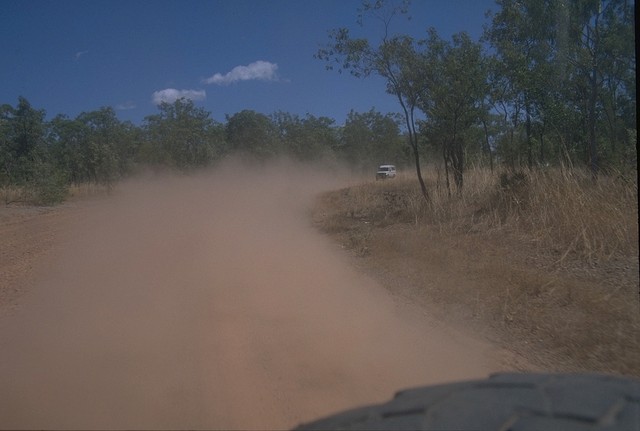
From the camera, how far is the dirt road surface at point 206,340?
4.11m

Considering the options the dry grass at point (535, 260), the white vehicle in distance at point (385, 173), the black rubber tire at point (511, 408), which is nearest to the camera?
the black rubber tire at point (511, 408)

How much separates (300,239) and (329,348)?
23.3 ft

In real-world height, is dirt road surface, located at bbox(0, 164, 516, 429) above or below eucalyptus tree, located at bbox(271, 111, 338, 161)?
below

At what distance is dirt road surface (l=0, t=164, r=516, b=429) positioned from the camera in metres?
4.11

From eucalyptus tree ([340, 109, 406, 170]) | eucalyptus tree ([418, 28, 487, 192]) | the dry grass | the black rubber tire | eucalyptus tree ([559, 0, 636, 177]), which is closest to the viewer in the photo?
the black rubber tire

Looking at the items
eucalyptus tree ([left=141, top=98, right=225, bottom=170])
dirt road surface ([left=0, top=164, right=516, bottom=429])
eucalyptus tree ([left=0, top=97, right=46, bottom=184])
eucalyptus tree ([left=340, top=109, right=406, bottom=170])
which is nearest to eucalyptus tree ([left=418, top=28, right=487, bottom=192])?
dirt road surface ([left=0, top=164, right=516, bottom=429])

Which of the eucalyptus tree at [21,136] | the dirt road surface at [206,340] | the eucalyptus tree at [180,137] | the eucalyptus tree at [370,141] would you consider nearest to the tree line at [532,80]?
the dirt road surface at [206,340]

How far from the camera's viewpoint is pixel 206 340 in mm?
5504

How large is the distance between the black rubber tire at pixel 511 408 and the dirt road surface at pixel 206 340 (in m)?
1.83

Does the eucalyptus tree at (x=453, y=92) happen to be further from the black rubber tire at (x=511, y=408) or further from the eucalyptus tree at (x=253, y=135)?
the eucalyptus tree at (x=253, y=135)

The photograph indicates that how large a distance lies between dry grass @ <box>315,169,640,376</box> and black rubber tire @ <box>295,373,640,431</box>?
2.66 metres

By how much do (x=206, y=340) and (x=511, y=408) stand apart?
400 centimetres

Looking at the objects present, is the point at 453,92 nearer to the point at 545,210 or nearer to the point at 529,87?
the point at 529,87

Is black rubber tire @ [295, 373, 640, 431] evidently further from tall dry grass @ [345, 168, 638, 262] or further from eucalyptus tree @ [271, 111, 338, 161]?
eucalyptus tree @ [271, 111, 338, 161]
